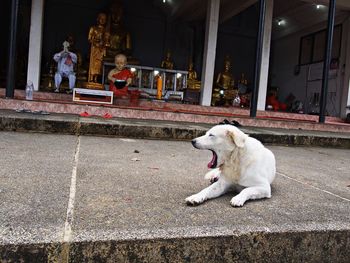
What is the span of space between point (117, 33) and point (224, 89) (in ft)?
13.1

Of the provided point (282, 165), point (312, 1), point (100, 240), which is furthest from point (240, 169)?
point (312, 1)

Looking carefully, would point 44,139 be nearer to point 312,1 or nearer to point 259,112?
point 259,112

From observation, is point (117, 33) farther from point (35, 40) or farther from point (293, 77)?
point (293, 77)

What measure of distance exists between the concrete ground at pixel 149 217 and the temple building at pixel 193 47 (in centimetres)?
655

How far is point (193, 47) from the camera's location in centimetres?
1308

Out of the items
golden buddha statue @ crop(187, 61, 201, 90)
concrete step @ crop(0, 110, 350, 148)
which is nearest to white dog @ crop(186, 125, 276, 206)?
concrete step @ crop(0, 110, 350, 148)

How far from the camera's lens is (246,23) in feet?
46.0

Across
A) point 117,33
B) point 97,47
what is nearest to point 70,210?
point 97,47

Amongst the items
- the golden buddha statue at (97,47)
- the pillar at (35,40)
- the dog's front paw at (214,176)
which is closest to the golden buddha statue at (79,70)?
the golden buddha statue at (97,47)

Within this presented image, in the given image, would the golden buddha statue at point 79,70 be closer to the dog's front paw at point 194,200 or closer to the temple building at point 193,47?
the temple building at point 193,47

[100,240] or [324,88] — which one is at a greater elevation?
[324,88]

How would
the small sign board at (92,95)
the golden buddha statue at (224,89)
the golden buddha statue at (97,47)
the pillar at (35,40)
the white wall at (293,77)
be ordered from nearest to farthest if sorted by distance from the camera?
the small sign board at (92,95), the pillar at (35,40), the golden buddha statue at (97,47), the white wall at (293,77), the golden buddha statue at (224,89)

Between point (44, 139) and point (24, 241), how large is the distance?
2381 mm

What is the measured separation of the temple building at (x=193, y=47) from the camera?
31.4ft
